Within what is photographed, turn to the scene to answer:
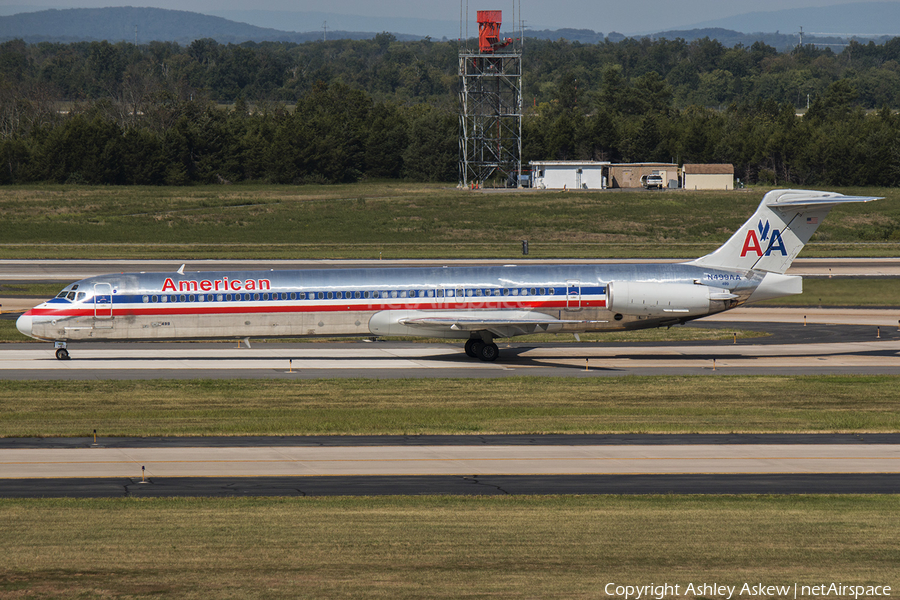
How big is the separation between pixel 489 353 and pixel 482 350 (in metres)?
0.36

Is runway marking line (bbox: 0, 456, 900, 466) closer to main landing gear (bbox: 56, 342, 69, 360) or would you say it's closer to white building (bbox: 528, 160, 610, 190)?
main landing gear (bbox: 56, 342, 69, 360)

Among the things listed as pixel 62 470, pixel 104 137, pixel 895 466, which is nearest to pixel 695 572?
pixel 895 466

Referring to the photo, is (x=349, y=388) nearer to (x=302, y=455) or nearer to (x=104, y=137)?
(x=302, y=455)

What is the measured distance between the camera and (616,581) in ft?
48.1

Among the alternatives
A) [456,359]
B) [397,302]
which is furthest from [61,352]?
[456,359]

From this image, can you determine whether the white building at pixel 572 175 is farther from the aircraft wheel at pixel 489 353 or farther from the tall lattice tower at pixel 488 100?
the aircraft wheel at pixel 489 353

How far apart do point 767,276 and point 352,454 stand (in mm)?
21599

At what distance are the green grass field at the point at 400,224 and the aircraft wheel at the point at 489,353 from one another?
3441 cm

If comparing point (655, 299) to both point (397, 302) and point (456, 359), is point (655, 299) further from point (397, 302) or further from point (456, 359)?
point (397, 302)

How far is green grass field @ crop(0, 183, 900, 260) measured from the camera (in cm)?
7900

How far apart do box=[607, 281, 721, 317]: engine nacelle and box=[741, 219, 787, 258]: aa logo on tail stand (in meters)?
3.09

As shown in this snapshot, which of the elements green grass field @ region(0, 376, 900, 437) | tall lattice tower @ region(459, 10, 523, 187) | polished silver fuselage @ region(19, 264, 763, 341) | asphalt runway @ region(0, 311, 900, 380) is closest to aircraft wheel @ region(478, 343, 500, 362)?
asphalt runway @ region(0, 311, 900, 380)

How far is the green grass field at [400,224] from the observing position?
79000 millimetres

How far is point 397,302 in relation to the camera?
36.8 m
